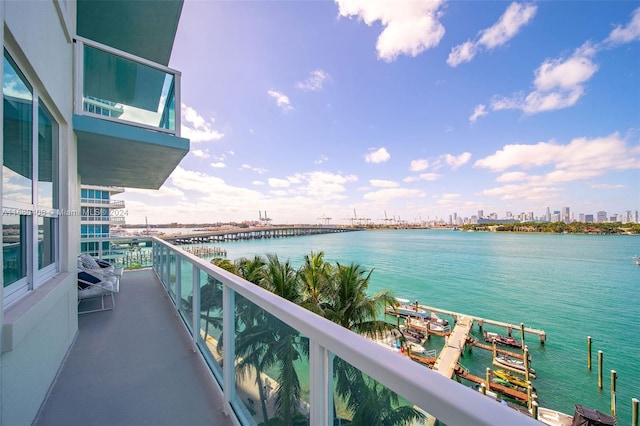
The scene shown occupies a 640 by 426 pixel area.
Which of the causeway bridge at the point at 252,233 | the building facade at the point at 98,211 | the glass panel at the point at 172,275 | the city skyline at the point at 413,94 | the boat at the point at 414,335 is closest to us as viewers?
the glass panel at the point at 172,275

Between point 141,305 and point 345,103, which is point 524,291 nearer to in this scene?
point 345,103

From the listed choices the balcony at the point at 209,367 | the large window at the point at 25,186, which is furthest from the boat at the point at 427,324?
the large window at the point at 25,186

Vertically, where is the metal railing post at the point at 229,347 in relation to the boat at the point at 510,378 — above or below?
above

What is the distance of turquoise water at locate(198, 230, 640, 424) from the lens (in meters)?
15.1

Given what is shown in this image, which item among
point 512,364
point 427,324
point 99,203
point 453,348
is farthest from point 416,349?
point 99,203

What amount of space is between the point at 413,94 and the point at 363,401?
34.1 metres

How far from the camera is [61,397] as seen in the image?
7.33ft

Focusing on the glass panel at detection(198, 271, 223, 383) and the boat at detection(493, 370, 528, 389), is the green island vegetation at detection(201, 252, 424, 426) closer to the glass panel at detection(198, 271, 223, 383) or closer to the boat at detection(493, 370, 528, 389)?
the glass panel at detection(198, 271, 223, 383)

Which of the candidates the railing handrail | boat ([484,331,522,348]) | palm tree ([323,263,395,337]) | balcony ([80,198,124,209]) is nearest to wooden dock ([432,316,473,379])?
boat ([484,331,522,348])

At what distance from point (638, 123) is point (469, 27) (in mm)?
41460

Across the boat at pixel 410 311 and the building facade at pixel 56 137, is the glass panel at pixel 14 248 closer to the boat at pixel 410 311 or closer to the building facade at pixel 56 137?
the building facade at pixel 56 137

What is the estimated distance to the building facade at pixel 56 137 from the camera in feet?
5.74

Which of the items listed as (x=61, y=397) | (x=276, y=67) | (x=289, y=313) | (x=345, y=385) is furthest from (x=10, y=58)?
(x=276, y=67)

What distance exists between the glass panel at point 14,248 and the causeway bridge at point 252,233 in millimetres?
49576
